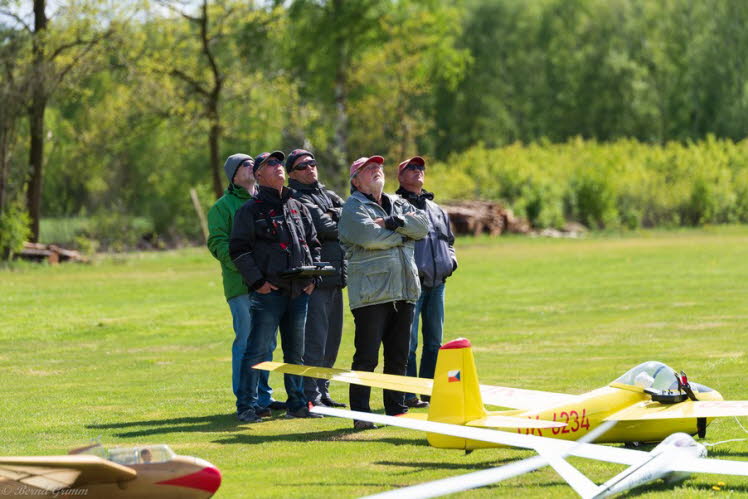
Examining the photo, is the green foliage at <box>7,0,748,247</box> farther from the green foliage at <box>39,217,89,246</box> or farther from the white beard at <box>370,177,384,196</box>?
the white beard at <box>370,177,384,196</box>

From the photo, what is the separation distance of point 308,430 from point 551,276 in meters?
16.4

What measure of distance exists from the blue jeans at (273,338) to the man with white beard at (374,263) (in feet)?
1.90

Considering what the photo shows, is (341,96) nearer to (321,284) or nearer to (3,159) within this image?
(3,159)

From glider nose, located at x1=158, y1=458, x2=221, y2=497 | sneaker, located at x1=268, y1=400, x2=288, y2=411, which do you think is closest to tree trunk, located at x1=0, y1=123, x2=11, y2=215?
sneaker, located at x1=268, y1=400, x2=288, y2=411

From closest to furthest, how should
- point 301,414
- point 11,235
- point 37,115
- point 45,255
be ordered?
point 301,414, point 11,235, point 45,255, point 37,115

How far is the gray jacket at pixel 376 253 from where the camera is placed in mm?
8430

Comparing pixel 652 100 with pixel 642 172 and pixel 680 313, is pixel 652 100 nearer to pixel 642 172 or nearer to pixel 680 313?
pixel 642 172

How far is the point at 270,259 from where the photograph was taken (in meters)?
8.75

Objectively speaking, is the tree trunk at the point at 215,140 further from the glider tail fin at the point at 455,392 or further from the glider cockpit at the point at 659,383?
the glider tail fin at the point at 455,392

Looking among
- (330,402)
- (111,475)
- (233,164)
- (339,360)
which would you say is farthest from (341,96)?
(111,475)

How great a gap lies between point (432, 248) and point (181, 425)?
8.30 feet

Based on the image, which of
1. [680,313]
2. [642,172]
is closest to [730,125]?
[642,172]

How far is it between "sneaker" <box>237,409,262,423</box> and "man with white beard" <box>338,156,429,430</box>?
2.78ft

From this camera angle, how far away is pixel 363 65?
174 feet
